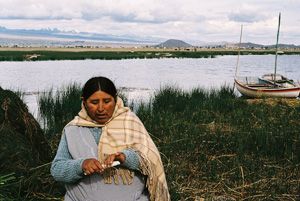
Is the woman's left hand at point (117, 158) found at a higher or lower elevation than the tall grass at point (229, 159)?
higher

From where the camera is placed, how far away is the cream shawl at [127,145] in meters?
2.23

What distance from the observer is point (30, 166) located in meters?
3.22

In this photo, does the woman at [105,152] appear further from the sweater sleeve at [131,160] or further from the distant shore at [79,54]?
the distant shore at [79,54]

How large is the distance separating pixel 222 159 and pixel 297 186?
44.6 inches

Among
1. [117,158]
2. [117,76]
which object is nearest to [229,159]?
[117,158]

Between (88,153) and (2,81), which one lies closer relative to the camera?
(88,153)

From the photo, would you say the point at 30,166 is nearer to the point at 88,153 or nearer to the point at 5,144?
the point at 5,144

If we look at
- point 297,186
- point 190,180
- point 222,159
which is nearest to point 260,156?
point 222,159

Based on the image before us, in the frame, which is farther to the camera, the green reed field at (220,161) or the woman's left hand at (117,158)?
the green reed field at (220,161)

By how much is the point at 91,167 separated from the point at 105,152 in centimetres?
26

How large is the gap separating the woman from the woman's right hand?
0.15 meters

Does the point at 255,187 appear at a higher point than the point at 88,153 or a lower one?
lower

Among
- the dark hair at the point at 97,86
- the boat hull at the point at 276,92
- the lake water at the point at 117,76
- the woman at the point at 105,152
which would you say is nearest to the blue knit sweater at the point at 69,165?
the woman at the point at 105,152

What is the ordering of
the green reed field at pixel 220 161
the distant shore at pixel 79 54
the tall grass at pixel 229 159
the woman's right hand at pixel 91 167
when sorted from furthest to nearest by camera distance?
the distant shore at pixel 79 54
the tall grass at pixel 229 159
the green reed field at pixel 220 161
the woman's right hand at pixel 91 167
